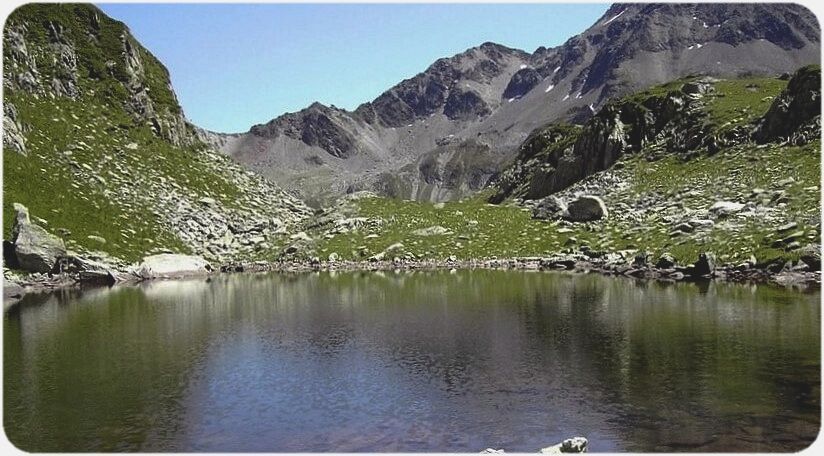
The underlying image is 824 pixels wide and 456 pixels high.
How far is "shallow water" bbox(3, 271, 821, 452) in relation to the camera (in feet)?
89.6

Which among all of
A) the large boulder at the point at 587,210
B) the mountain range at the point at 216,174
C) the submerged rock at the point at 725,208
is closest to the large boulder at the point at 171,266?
the mountain range at the point at 216,174

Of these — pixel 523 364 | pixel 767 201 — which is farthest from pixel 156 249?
pixel 767 201

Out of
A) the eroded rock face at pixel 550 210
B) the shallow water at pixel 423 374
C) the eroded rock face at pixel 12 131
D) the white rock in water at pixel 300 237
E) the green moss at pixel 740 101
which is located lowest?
the shallow water at pixel 423 374

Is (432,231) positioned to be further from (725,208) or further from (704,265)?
(704,265)

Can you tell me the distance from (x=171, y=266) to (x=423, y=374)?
237 ft

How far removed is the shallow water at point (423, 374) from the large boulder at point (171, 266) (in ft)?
94.2

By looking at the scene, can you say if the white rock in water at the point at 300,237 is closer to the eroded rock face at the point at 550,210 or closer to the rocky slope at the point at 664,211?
the rocky slope at the point at 664,211

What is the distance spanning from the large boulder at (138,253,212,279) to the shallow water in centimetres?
2872

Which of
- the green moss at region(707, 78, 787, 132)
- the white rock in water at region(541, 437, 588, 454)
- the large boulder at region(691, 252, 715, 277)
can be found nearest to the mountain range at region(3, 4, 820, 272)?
the green moss at region(707, 78, 787, 132)

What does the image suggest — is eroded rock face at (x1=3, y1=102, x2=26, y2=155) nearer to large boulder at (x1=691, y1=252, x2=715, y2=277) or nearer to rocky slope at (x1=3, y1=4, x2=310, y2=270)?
rocky slope at (x1=3, y1=4, x2=310, y2=270)

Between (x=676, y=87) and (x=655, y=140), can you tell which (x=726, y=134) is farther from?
(x=676, y=87)

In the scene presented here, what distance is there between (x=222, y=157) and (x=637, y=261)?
102640mm

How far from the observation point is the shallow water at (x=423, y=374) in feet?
89.6

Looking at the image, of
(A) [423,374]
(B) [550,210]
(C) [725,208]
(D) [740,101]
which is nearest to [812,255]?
(C) [725,208]
